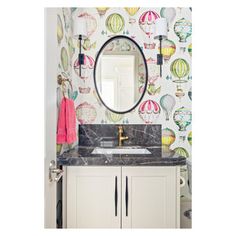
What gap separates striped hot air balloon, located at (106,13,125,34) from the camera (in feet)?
7.04

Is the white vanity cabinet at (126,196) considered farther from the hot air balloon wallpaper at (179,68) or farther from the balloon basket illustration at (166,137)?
the hot air balloon wallpaper at (179,68)

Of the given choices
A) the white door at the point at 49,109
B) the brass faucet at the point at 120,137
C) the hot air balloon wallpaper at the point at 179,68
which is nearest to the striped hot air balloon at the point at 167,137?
the brass faucet at the point at 120,137

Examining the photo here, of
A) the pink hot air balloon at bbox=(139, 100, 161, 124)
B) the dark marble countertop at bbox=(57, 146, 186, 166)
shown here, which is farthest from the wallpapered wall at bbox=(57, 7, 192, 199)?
the dark marble countertop at bbox=(57, 146, 186, 166)

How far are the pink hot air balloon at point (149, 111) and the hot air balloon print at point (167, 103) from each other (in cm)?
5

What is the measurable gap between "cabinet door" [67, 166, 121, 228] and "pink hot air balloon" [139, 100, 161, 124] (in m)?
0.73

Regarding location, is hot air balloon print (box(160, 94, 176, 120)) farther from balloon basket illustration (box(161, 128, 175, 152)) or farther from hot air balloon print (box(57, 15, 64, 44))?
hot air balloon print (box(57, 15, 64, 44))

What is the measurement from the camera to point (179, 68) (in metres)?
2.17

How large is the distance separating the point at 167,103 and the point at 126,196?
98cm
